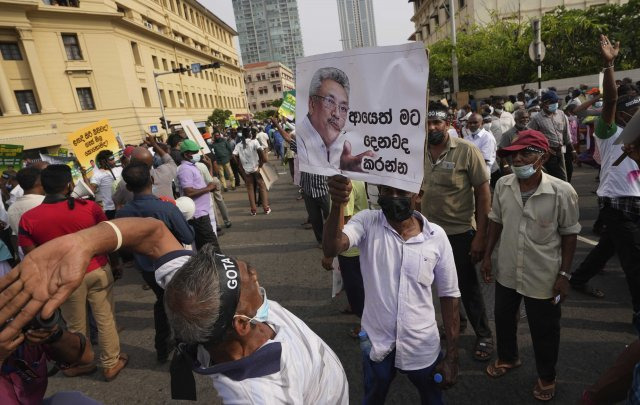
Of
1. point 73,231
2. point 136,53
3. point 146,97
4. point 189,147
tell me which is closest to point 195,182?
point 189,147

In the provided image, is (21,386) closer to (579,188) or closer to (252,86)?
(579,188)

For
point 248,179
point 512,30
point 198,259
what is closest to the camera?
point 198,259

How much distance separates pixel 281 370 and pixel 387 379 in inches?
44.1

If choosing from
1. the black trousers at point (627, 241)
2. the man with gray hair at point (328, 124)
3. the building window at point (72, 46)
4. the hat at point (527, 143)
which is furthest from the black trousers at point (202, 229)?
the building window at point (72, 46)

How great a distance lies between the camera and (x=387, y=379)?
6.91 feet

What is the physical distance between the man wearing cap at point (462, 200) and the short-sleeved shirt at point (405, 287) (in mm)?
988

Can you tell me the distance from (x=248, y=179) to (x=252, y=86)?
97.2 metres

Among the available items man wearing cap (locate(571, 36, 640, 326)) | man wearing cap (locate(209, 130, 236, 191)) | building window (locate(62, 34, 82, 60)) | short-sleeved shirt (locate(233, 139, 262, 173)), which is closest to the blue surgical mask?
man wearing cap (locate(571, 36, 640, 326))

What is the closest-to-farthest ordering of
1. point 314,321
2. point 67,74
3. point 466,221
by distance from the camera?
1. point 466,221
2. point 314,321
3. point 67,74

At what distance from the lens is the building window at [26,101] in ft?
81.5

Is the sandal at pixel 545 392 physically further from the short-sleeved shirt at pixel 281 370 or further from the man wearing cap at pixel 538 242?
the short-sleeved shirt at pixel 281 370

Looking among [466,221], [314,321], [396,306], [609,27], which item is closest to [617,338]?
[466,221]

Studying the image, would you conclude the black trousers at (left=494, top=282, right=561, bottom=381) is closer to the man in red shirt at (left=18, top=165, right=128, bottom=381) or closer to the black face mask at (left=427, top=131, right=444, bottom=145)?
the black face mask at (left=427, top=131, right=444, bottom=145)

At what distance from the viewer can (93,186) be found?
638 cm
